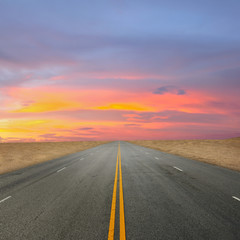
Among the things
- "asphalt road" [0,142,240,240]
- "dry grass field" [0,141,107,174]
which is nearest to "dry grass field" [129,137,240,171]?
"asphalt road" [0,142,240,240]

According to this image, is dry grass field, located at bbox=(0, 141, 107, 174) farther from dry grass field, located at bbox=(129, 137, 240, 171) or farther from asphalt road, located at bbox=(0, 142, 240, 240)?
dry grass field, located at bbox=(129, 137, 240, 171)

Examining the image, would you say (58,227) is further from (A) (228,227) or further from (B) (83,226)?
(A) (228,227)

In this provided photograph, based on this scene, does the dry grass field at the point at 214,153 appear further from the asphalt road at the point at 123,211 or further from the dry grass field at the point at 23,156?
the dry grass field at the point at 23,156

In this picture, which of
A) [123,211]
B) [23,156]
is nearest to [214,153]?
[123,211]

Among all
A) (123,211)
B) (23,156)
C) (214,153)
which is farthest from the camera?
(214,153)

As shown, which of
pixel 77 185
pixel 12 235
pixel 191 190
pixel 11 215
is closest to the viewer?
pixel 12 235

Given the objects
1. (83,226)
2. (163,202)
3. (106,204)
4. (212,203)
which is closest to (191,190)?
(212,203)

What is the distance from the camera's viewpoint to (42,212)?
18.4ft

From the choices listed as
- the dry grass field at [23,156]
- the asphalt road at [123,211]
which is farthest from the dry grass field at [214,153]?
the dry grass field at [23,156]

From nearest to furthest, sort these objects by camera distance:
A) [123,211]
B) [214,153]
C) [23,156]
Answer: [123,211] → [23,156] → [214,153]

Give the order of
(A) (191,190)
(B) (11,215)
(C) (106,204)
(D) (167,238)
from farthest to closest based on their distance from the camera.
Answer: (A) (191,190)
(C) (106,204)
(B) (11,215)
(D) (167,238)

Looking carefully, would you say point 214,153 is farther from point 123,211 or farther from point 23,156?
point 23,156

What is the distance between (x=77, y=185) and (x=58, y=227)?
427cm

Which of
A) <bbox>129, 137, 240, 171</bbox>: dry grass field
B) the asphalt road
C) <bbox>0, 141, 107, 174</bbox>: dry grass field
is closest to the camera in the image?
the asphalt road
